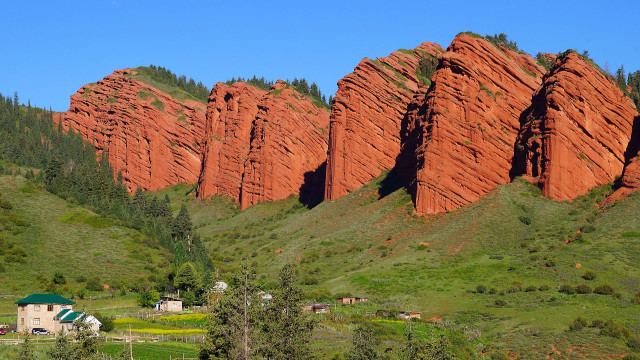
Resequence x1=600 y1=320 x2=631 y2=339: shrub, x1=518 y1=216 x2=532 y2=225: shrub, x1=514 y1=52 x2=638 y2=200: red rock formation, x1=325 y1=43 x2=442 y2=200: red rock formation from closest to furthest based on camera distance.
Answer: x1=600 y1=320 x2=631 y2=339: shrub
x1=518 y1=216 x2=532 y2=225: shrub
x1=514 y1=52 x2=638 y2=200: red rock formation
x1=325 y1=43 x2=442 y2=200: red rock formation

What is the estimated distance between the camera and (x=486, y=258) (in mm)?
117438

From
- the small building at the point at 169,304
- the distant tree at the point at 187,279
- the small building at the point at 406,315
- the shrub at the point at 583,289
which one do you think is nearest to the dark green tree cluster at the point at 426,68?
the distant tree at the point at 187,279

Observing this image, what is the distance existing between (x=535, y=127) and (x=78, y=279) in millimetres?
74455

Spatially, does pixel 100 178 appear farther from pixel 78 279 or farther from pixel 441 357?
pixel 441 357

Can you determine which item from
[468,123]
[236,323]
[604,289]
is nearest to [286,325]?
[236,323]

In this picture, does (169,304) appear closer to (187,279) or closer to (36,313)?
(187,279)

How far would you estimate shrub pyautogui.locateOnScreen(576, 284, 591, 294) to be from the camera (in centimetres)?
9744

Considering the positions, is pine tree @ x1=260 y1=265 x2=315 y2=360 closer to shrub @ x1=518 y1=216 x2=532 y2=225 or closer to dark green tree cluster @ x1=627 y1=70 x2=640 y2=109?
shrub @ x1=518 y1=216 x2=532 y2=225

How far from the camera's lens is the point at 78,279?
377 feet

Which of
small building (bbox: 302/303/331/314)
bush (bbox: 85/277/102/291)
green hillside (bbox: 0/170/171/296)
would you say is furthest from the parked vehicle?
bush (bbox: 85/277/102/291)

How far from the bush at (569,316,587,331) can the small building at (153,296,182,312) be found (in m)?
44.4

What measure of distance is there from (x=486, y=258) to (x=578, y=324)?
34371 millimetres

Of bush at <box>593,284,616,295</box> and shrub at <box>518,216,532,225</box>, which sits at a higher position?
shrub at <box>518,216,532,225</box>

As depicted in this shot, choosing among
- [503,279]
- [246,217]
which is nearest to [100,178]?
[246,217]
